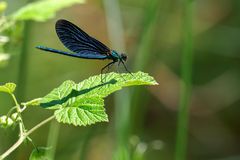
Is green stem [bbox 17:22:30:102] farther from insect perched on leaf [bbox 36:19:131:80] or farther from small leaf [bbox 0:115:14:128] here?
Result: small leaf [bbox 0:115:14:128]

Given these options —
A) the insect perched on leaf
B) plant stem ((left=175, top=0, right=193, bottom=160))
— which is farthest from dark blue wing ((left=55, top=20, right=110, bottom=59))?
plant stem ((left=175, top=0, right=193, bottom=160))

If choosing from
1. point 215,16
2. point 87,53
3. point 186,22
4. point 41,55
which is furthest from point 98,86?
point 215,16

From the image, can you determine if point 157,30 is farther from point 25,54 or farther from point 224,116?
point 25,54

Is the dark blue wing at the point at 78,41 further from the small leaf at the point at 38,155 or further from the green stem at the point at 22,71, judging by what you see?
the green stem at the point at 22,71

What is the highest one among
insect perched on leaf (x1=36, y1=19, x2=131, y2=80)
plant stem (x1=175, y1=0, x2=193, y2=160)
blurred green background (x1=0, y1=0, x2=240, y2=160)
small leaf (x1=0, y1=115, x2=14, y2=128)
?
blurred green background (x1=0, y1=0, x2=240, y2=160)

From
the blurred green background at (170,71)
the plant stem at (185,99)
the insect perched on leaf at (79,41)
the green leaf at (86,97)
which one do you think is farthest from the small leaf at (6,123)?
the blurred green background at (170,71)

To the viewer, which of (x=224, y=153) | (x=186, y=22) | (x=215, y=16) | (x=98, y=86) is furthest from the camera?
(x=215, y=16)
